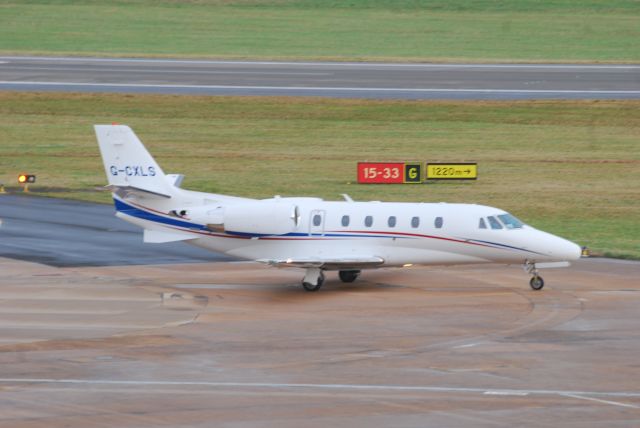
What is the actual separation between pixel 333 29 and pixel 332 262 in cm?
8072

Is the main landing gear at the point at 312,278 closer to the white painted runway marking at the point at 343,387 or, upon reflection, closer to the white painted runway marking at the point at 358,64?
the white painted runway marking at the point at 343,387

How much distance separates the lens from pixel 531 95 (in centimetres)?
8288

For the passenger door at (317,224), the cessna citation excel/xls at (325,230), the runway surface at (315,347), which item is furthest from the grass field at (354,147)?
the passenger door at (317,224)

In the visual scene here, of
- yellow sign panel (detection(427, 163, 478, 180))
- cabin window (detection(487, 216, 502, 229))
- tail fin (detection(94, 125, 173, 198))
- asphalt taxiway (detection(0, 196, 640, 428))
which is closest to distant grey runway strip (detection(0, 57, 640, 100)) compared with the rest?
yellow sign panel (detection(427, 163, 478, 180))

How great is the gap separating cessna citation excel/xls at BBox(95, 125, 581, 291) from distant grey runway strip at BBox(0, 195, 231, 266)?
4.14 metres

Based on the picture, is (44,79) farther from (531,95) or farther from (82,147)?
(531,95)

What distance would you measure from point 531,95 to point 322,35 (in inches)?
1393

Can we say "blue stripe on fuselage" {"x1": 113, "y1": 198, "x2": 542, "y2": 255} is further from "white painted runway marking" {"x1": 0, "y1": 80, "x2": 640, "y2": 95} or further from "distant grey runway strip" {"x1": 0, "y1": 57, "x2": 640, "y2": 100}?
"white painted runway marking" {"x1": 0, "y1": 80, "x2": 640, "y2": 95}

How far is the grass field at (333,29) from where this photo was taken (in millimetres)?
105438

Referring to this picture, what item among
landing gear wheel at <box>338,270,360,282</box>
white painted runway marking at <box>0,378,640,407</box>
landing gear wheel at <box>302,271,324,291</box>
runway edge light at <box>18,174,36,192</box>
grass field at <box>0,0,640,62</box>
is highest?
grass field at <box>0,0,640,62</box>

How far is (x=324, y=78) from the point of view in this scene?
90062 mm

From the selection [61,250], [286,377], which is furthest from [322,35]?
[286,377]

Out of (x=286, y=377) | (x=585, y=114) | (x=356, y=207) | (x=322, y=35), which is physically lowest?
(x=286, y=377)

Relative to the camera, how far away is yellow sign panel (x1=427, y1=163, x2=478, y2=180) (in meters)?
62.4
